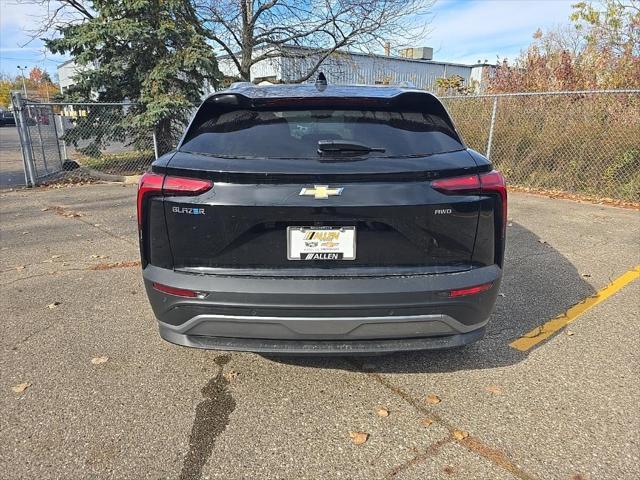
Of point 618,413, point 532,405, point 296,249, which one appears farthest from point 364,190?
point 618,413

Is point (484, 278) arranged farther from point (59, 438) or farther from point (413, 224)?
point (59, 438)

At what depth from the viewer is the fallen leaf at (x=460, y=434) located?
2.28m

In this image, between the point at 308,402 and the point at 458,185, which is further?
the point at 308,402

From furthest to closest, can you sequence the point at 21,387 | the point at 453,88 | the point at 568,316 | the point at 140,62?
1. the point at 453,88
2. the point at 140,62
3. the point at 568,316
4. the point at 21,387

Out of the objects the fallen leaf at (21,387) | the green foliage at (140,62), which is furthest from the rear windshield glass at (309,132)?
the green foliage at (140,62)

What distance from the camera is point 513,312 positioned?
3.74 m

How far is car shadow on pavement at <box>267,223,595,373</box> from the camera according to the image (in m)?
2.95

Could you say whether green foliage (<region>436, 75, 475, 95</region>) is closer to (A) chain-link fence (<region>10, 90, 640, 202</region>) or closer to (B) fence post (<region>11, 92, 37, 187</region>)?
(A) chain-link fence (<region>10, 90, 640, 202</region>)

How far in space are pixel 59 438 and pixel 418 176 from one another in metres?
2.31

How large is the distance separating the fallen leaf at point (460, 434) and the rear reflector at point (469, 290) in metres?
0.73

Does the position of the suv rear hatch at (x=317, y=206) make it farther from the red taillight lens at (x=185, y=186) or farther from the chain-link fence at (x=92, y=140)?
the chain-link fence at (x=92, y=140)

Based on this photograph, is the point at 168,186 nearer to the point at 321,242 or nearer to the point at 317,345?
the point at 321,242

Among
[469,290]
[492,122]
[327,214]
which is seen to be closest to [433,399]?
[469,290]

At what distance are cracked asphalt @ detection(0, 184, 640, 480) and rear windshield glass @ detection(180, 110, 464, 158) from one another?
4.68 ft
